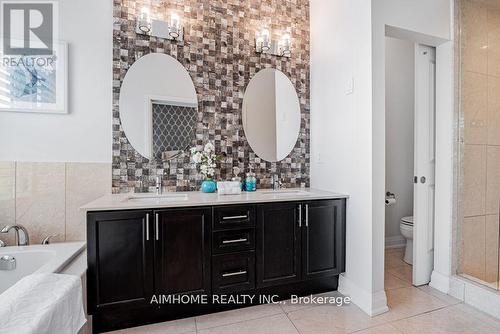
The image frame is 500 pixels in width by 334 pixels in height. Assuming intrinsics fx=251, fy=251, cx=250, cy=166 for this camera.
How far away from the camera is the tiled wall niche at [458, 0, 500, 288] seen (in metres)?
2.16

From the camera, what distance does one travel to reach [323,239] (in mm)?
2088

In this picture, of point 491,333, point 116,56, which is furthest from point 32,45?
point 491,333

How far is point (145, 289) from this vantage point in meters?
1.66

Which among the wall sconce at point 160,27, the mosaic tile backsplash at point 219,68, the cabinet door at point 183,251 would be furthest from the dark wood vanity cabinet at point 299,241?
the wall sconce at point 160,27

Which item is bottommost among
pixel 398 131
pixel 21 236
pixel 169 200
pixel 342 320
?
pixel 342 320

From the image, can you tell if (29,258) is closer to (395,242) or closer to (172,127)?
(172,127)

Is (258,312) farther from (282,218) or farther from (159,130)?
(159,130)

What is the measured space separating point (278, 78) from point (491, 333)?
2551 mm

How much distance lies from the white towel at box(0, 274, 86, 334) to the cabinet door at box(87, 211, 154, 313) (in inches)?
12.5

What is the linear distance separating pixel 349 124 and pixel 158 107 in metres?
1.67

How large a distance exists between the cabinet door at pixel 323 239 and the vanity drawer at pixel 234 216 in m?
0.47

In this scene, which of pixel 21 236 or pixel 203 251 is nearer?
pixel 203 251

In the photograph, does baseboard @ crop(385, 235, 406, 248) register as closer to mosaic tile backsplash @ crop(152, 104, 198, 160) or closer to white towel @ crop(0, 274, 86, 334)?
mosaic tile backsplash @ crop(152, 104, 198, 160)

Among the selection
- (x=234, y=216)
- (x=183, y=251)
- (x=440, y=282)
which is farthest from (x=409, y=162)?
(x=183, y=251)
